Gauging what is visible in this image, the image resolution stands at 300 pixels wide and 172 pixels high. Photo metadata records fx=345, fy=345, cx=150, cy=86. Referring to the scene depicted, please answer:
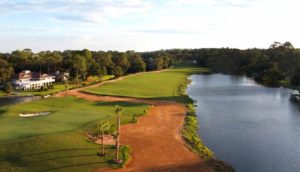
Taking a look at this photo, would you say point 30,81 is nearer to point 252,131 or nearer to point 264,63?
point 252,131

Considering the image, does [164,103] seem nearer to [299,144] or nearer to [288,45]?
[299,144]

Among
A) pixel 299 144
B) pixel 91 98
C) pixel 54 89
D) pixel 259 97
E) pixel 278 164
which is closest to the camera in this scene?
pixel 278 164

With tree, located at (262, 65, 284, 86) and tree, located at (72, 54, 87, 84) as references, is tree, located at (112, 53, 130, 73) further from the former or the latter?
tree, located at (262, 65, 284, 86)

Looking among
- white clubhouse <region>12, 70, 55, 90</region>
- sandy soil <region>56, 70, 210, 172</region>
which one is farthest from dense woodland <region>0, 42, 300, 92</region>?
sandy soil <region>56, 70, 210, 172</region>

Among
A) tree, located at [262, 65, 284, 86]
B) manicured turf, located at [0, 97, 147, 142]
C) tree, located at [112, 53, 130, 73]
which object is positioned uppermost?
tree, located at [112, 53, 130, 73]

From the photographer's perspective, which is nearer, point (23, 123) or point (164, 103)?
point (23, 123)

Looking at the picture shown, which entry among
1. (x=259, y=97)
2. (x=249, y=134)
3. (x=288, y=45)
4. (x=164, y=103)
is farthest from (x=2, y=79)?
(x=288, y=45)

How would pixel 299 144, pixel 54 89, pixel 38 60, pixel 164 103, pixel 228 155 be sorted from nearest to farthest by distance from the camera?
pixel 228 155
pixel 299 144
pixel 164 103
pixel 54 89
pixel 38 60
